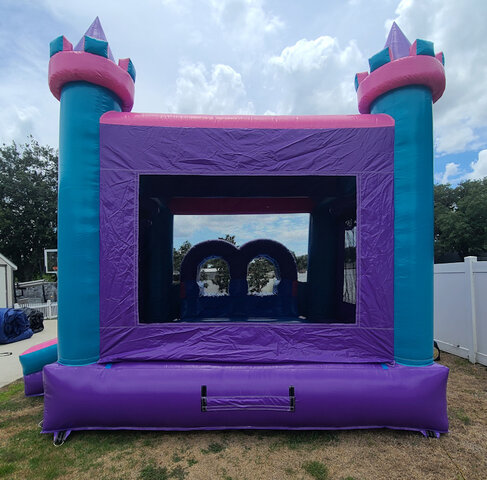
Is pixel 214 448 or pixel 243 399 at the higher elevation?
pixel 243 399

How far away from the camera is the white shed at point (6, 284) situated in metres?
9.36

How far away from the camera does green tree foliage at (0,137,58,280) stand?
A: 17.9 meters

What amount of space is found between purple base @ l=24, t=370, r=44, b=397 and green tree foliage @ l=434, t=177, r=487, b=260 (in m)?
26.6

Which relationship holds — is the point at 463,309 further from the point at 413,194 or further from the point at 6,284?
the point at 6,284

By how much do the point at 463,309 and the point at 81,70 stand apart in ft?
19.3

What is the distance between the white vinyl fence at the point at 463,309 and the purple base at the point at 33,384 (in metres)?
5.85

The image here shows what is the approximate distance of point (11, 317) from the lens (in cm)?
665

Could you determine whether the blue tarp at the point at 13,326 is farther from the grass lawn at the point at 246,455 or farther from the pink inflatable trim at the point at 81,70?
the pink inflatable trim at the point at 81,70

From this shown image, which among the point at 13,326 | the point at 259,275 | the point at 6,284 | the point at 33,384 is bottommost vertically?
the point at 13,326

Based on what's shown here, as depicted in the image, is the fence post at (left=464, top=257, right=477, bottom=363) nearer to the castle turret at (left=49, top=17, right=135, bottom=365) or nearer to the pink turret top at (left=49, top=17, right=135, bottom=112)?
the castle turret at (left=49, top=17, right=135, bottom=365)

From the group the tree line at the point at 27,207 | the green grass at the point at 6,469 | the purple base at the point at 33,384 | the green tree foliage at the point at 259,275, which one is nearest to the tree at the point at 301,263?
the green tree foliage at the point at 259,275

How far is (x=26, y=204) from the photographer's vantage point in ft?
59.4

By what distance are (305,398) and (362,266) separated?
1.23m

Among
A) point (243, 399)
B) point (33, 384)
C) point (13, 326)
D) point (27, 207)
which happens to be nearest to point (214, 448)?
point (243, 399)
